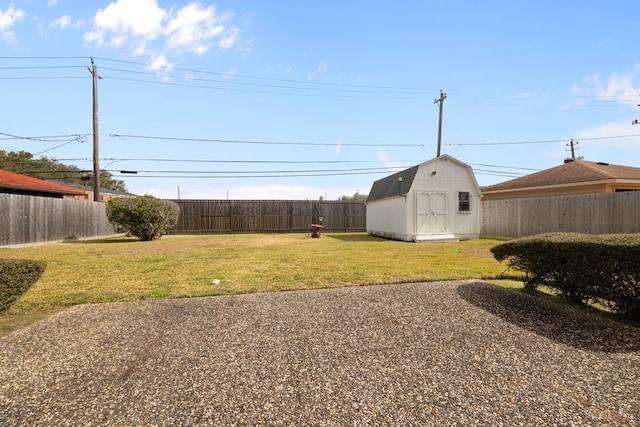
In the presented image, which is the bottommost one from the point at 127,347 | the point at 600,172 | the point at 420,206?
the point at 127,347

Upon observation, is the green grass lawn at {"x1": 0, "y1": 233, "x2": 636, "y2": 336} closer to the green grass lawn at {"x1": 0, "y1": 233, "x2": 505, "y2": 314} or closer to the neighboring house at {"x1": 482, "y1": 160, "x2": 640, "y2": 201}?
the green grass lawn at {"x1": 0, "y1": 233, "x2": 505, "y2": 314}

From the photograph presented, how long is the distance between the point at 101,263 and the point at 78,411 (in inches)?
294

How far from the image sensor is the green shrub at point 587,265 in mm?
3998

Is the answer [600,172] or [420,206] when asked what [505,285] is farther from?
[600,172]

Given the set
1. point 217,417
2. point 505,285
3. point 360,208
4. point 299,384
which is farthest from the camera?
point 360,208

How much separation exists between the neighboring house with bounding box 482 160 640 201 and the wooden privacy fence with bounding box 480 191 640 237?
9.67 feet

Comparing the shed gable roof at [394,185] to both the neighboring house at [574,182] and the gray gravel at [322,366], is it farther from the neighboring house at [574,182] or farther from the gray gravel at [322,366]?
the gray gravel at [322,366]

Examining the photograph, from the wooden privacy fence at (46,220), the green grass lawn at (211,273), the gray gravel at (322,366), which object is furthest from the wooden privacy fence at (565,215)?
the wooden privacy fence at (46,220)

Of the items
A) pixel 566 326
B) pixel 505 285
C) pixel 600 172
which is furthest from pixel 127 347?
pixel 600 172

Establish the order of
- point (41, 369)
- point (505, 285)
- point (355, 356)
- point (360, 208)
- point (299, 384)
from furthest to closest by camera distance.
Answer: point (360, 208), point (505, 285), point (355, 356), point (41, 369), point (299, 384)

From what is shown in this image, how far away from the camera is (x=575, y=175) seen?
1625cm

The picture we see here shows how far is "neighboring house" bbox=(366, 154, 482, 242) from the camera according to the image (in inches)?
600

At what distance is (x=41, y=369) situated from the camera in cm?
293

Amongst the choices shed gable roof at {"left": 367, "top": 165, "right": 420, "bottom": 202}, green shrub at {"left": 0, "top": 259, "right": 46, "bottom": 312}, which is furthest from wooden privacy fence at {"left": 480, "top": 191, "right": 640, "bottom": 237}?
green shrub at {"left": 0, "top": 259, "right": 46, "bottom": 312}
